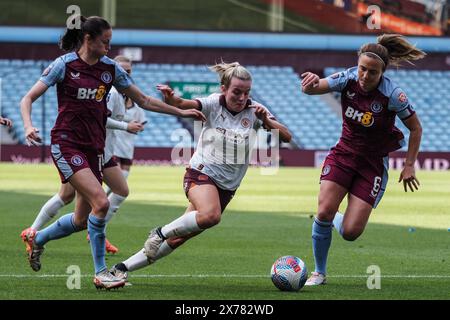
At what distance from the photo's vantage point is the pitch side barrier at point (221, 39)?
137ft

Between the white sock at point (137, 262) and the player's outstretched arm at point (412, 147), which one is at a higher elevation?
the player's outstretched arm at point (412, 147)

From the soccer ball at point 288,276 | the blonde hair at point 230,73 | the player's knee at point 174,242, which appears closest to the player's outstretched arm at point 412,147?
the soccer ball at point 288,276

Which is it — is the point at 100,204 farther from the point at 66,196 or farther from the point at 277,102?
the point at 277,102

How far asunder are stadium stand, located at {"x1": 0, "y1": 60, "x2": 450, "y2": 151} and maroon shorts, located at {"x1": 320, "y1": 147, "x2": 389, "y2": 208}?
107ft

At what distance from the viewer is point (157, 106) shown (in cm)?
876

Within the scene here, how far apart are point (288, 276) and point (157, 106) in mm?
1762

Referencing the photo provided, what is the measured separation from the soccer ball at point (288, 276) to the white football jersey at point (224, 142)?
803mm

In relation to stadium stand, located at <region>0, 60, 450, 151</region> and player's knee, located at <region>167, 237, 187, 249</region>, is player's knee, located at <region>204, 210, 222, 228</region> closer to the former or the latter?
player's knee, located at <region>167, 237, 187, 249</region>

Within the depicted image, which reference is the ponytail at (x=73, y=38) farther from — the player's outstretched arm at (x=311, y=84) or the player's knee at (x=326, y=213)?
the player's knee at (x=326, y=213)

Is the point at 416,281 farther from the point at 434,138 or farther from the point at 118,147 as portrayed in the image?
the point at 434,138

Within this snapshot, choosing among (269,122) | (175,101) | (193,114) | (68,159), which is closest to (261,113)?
(269,122)

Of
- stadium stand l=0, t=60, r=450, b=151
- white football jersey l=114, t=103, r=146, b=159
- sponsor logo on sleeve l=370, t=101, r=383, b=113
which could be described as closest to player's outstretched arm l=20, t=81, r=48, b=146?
sponsor logo on sleeve l=370, t=101, r=383, b=113

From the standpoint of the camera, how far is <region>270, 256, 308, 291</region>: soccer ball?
28.1 ft
